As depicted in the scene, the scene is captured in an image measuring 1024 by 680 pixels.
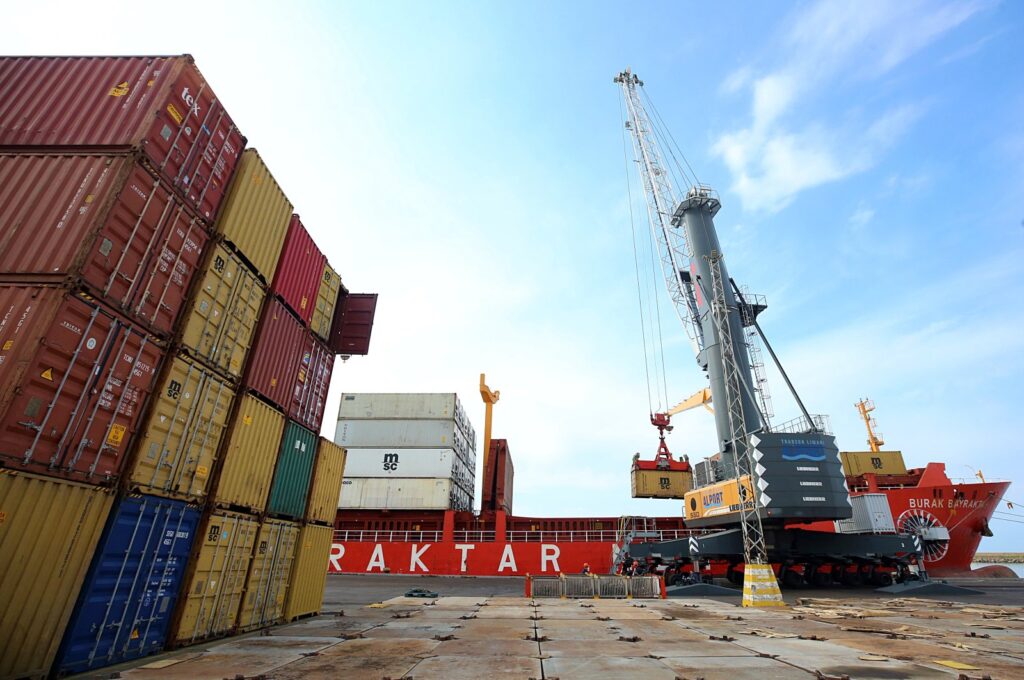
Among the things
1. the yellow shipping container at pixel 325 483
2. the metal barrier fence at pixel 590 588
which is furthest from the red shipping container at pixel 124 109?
the metal barrier fence at pixel 590 588

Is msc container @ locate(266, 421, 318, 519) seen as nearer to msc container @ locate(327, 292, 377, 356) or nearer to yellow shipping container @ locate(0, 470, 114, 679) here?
msc container @ locate(327, 292, 377, 356)

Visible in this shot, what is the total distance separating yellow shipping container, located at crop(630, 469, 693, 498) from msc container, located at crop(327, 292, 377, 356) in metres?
28.2

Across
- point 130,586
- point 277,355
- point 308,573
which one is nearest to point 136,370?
point 130,586

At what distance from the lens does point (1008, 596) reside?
19188mm

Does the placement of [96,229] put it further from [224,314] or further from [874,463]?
[874,463]

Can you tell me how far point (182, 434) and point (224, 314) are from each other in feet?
8.97

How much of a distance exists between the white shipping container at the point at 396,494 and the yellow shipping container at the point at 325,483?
23.7m

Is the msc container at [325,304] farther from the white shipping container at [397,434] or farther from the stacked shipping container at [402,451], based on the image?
the white shipping container at [397,434]

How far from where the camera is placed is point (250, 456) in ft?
36.8

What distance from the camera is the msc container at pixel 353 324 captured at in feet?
53.6

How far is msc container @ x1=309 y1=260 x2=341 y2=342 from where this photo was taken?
48.5 feet

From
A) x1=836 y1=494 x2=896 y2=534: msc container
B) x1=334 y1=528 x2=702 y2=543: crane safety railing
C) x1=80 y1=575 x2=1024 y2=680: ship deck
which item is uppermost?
x1=836 y1=494 x2=896 y2=534: msc container

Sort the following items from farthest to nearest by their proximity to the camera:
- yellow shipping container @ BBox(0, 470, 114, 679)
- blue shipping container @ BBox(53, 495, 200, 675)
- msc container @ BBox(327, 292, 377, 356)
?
msc container @ BBox(327, 292, 377, 356)
blue shipping container @ BBox(53, 495, 200, 675)
yellow shipping container @ BBox(0, 470, 114, 679)

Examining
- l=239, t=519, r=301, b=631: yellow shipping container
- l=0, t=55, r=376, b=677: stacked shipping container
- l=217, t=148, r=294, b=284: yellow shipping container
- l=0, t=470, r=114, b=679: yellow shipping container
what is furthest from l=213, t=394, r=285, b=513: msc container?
l=217, t=148, r=294, b=284: yellow shipping container
